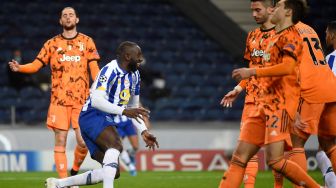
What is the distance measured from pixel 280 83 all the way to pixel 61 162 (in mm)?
→ 3642

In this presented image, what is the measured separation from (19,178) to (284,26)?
620 centimetres

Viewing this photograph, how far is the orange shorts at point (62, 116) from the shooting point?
9812mm

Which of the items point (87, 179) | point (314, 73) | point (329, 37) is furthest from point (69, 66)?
point (314, 73)

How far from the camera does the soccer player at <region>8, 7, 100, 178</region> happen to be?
9914mm

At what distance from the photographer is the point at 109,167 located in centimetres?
741

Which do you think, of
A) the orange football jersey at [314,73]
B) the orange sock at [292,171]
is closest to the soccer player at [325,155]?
the orange football jersey at [314,73]

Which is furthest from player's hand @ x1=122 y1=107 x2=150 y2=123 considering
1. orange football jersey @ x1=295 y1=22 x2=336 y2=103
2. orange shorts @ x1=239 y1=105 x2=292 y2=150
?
orange football jersey @ x1=295 y1=22 x2=336 y2=103

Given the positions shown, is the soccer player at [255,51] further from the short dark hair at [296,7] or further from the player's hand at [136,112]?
the player's hand at [136,112]

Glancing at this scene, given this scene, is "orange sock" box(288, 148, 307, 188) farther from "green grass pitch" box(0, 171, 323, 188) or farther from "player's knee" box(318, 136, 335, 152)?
"green grass pitch" box(0, 171, 323, 188)

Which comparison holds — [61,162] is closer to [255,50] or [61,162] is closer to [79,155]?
[79,155]

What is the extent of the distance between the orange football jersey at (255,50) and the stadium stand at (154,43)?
9.48 metres

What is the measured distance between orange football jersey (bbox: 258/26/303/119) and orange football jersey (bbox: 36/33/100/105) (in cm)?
363

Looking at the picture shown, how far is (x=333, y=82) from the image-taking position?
25.8 ft

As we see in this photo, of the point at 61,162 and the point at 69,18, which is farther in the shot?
the point at 69,18
